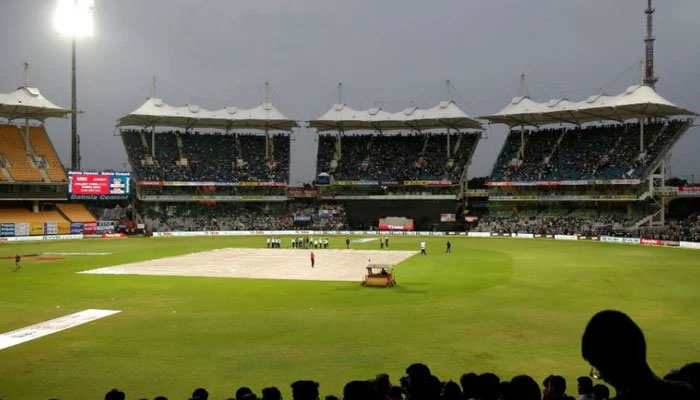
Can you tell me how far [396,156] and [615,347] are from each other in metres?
100

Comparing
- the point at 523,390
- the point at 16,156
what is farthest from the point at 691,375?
the point at 16,156

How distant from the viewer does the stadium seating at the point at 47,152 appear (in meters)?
82.4

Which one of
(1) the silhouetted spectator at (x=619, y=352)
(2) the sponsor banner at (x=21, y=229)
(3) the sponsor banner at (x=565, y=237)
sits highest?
(1) the silhouetted spectator at (x=619, y=352)

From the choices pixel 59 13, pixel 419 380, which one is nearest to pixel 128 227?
pixel 59 13

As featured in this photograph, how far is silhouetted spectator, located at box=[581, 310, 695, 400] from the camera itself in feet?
9.49

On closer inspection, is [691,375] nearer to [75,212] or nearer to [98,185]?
[98,185]

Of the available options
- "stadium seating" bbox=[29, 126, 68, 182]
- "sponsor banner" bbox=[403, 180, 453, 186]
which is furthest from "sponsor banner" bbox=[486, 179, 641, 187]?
"stadium seating" bbox=[29, 126, 68, 182]

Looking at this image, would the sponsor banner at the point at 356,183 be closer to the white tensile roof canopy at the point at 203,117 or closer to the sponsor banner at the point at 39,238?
the white tensile roof canopy at the point at 203,117

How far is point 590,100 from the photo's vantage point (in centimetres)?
8262

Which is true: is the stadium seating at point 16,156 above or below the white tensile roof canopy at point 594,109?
below

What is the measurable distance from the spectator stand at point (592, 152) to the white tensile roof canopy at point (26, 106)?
68061 mm

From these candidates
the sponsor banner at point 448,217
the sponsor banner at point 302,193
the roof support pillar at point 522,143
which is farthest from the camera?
the sponsor banner at point 302,193

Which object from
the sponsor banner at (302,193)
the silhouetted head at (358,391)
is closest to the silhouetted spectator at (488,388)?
the silhouetted head at (358,391)

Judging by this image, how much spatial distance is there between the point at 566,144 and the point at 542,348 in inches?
3184
